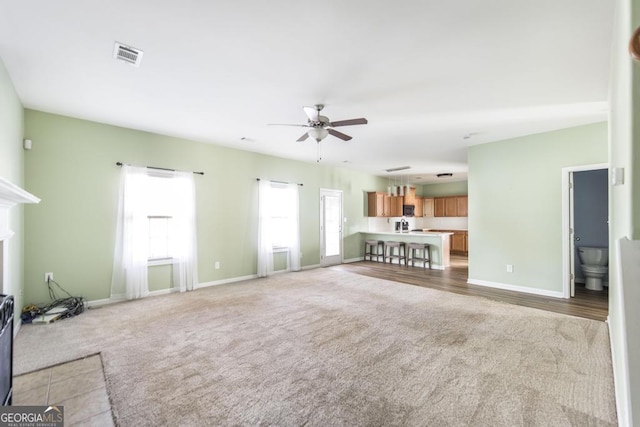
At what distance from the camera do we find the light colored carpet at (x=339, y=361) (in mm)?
1911

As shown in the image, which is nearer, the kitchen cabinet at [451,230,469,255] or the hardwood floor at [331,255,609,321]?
the hardwood floor at [331,255,609,321]

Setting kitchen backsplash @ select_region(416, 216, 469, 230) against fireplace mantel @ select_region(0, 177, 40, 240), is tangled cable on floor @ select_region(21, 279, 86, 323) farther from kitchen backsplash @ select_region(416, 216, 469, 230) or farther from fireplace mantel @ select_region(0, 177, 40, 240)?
kitchen backsplash @ select_region(416, 216, 469, 230)

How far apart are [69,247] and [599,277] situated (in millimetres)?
8549

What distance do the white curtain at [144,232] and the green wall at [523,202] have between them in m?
5.36

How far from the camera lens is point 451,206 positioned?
10.6m

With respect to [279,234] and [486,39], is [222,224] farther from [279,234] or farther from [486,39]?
[486,39]

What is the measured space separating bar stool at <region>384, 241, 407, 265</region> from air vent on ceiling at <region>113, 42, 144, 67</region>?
22.6 ft

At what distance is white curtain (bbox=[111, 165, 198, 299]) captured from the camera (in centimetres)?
439

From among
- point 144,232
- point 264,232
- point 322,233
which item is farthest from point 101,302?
point 322,233

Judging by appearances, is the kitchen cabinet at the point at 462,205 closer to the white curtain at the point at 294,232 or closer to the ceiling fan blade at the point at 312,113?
the white curtain at the point at 294,232

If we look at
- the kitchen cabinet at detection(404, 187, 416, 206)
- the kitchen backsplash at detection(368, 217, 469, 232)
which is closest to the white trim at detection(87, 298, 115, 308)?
the kitchen backsplash at detection(368, 217, 469, 232)

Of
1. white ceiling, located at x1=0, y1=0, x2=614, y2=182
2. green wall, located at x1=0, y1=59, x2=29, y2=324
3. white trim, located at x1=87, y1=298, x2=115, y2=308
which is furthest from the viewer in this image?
white trim, located at x1=87, y1=298, x2=115, y2=308

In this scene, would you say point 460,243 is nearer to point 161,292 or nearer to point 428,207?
point 428,207

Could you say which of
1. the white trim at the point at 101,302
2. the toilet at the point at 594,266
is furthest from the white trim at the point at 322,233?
the toilet at the point at 594,266
